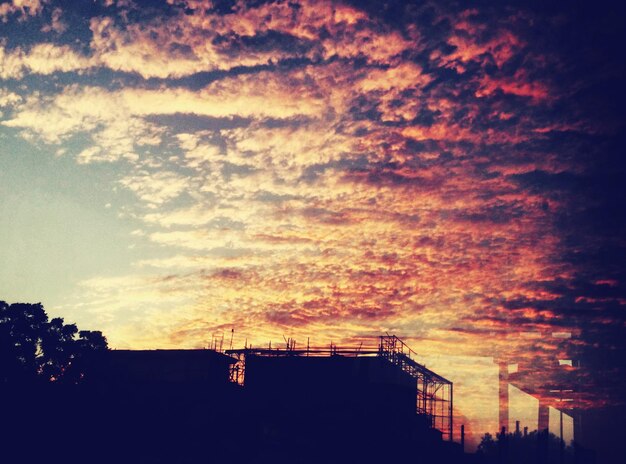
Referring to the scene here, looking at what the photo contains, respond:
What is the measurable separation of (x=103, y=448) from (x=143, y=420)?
3181 mm

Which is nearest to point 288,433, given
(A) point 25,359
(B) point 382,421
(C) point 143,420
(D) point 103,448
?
(B) point 382,421

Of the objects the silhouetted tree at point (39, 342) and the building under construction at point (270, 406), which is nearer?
the building under construction at point (270, 406)

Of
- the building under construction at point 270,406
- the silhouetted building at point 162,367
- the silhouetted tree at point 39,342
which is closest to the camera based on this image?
the building under construction at point 270,406

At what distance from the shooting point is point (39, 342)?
64.1 metres

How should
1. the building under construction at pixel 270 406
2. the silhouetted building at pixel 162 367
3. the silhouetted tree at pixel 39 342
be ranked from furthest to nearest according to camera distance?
the silhouetted tree at pixel 39 342
the silhouetted building at pixel 162 367
the building under construction at pixel 270 406

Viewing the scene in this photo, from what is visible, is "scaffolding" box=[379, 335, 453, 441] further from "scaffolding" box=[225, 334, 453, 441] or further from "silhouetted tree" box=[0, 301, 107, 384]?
"silhouetted tree" box=[0, 301, 107, 384]

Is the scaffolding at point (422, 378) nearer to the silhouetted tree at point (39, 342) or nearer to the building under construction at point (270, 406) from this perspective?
the building under construction at point (270, 406)

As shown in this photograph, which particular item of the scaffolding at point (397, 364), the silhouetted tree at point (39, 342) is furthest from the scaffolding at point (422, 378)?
the silhouetted tree at point (39, 342)

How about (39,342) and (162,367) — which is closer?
(162,367)

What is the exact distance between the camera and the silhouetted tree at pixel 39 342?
196 ft

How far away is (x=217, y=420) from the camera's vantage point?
122 feet

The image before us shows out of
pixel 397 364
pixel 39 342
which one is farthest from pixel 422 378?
pixel 39 342

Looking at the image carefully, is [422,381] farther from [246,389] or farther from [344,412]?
[246,389]

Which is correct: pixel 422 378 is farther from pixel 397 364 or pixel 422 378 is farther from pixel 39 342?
pixel 39 342
